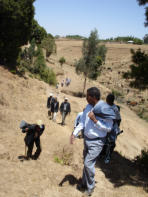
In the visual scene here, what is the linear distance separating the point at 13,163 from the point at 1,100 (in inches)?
326

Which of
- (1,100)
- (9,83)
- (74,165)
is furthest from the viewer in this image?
(9,83)

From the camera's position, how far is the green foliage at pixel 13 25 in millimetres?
15969

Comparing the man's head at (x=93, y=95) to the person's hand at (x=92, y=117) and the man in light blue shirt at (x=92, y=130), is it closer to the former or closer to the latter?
the man in light blue shirt at (x=92, y=130)

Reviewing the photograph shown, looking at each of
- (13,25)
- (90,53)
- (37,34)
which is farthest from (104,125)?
(37,34)

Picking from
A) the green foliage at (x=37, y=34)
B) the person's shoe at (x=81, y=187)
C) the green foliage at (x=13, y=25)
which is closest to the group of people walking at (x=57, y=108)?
the person's shoe at (x=81, y=187)

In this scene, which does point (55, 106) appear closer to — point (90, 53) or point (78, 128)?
point (78, 128)

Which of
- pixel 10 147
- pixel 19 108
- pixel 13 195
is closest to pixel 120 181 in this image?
pixel 13 195

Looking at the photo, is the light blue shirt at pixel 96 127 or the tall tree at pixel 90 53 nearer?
the light blue shirt at pixel 96 127

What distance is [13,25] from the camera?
53.9ft

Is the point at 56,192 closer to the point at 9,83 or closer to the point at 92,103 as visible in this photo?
the point at 92,103

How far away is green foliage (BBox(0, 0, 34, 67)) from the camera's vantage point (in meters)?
16.0

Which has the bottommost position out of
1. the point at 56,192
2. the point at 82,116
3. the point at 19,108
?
the point at 19,108

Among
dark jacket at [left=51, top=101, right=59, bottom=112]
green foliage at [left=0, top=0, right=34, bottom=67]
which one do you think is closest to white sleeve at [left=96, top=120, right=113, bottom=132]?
dark jacket at [left=51, top=101, right=59, bottom=112]

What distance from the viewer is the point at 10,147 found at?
20.7 feet
